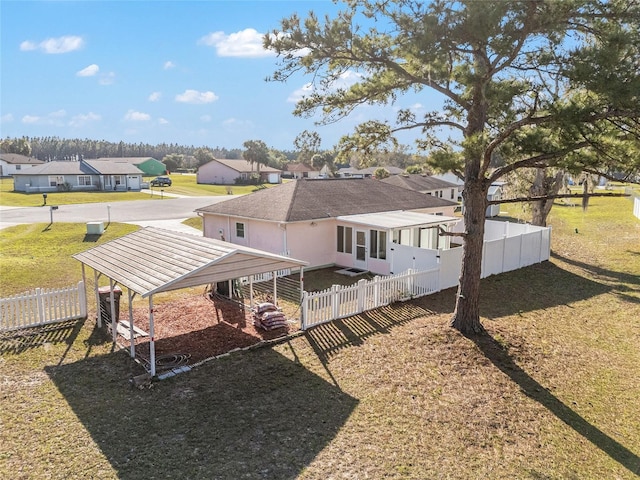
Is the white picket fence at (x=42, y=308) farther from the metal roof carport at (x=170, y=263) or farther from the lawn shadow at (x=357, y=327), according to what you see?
the lawn shadow at (x=357, y=327)

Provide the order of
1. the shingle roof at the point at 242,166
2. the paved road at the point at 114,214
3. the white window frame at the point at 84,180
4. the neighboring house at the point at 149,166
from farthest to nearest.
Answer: the neighboring house at the point at 149,166
the shingle roof at the point at 242,166
the white window frame at the point at 84,180
the paved road at the point at 114,214

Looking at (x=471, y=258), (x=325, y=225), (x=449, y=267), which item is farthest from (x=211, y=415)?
(x=325, y=225)

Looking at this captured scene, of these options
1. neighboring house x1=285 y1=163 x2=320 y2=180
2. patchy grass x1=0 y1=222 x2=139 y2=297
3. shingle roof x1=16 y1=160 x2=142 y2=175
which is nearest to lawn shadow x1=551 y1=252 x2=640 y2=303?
patchy grass x1=0 y1=222 x2=139 y2=297

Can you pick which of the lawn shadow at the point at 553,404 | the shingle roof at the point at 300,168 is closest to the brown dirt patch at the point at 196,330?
the lawn shadow at the point at 553,404

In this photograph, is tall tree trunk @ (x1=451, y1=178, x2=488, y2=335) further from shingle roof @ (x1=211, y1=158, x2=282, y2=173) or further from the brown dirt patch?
shingle roof @ (x1=211, y1=158, x2=282, y2=173)

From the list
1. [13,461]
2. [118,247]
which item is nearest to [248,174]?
[118,247]

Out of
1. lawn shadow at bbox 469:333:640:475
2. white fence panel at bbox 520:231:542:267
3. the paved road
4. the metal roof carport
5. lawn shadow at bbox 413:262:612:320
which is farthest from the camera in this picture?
the paved road
